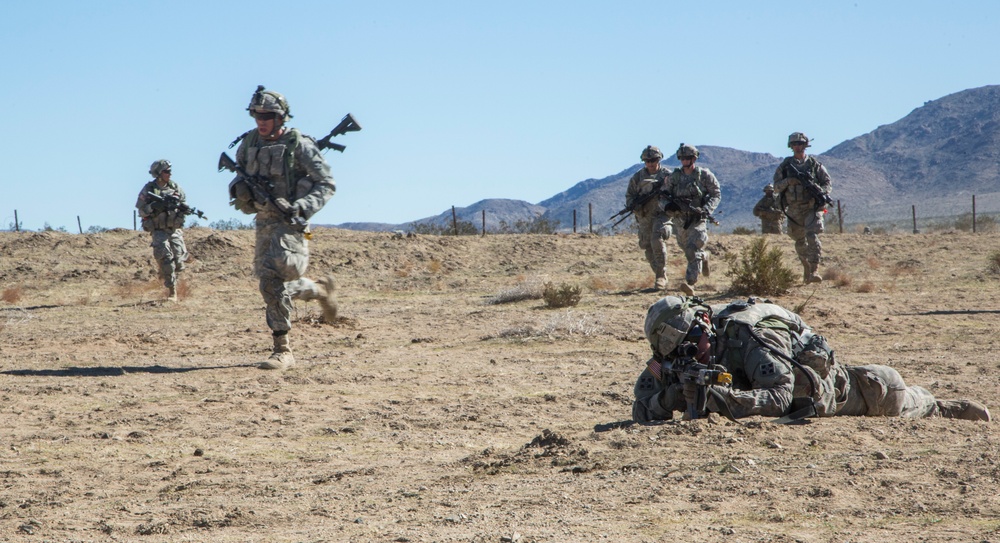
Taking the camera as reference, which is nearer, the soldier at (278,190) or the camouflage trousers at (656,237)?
the soldier at (278,190)

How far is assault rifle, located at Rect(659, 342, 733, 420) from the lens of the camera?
19.0 ft

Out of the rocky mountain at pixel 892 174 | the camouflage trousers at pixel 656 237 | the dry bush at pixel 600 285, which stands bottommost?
the dry bush at pixel 600 285

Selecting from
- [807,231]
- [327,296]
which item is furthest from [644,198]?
[327,296]

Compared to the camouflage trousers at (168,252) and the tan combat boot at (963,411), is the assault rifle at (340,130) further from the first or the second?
the camouflage trousers at (168,252)

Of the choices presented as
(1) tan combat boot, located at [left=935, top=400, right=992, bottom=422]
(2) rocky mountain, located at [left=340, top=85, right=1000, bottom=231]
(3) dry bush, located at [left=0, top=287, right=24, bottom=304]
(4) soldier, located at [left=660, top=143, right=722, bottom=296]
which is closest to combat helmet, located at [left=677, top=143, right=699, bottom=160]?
(4) soldier, located at [left=660, top=143, right=722, bottom=296]

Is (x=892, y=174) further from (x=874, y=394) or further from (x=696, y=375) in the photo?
(x=696, y=375)

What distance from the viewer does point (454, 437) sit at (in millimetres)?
6820

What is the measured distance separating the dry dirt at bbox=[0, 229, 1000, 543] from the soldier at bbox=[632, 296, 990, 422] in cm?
16

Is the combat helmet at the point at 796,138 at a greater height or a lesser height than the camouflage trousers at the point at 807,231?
greater

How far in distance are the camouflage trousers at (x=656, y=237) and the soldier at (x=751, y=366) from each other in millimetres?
9150

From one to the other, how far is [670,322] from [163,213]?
12.1m

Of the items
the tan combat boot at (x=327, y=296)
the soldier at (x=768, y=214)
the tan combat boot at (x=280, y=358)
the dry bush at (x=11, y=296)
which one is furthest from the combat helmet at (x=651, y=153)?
the soldier at (x=768, y=214)

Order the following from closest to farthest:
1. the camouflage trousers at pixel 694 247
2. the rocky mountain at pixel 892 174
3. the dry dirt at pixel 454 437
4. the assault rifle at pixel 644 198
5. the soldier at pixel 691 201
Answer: the dry dirt at pixel 454 437 → the camouflage trousers at pixel 694 247 → the soldier at pixel 691 201 → the assault rifle at pixel 644 198 → the rocky mountain at pixel 892 174

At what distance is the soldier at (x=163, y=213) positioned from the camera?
16422 mm
